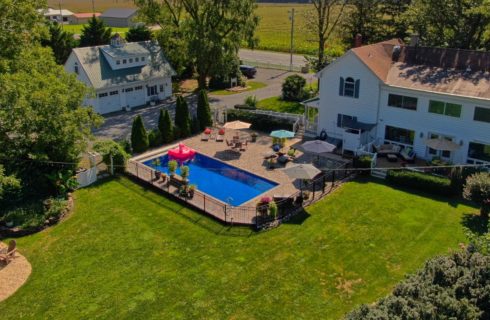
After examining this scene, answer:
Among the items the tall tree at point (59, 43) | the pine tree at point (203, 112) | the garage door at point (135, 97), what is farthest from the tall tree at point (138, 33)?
the pine tree at point (203, 112)

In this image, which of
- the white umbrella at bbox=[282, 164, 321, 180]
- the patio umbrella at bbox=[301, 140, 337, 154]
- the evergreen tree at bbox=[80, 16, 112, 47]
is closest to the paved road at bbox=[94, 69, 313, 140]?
the patio umbrella at bbox=[301, 140, 337, 154]

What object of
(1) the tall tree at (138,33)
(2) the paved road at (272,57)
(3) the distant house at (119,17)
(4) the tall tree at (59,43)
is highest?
(3) the distant house at (119,17)

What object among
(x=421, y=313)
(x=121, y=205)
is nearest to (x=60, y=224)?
(x=121, y=205)

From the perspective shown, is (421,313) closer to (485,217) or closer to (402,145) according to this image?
(485,217)

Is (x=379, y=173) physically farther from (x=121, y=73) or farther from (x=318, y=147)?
(x=121, y=73)

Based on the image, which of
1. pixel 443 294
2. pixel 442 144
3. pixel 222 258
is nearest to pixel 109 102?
pixel 222 258

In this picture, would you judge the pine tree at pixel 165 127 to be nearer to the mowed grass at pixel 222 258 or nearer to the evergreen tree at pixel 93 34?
the mowed grass at pixel 222 258
